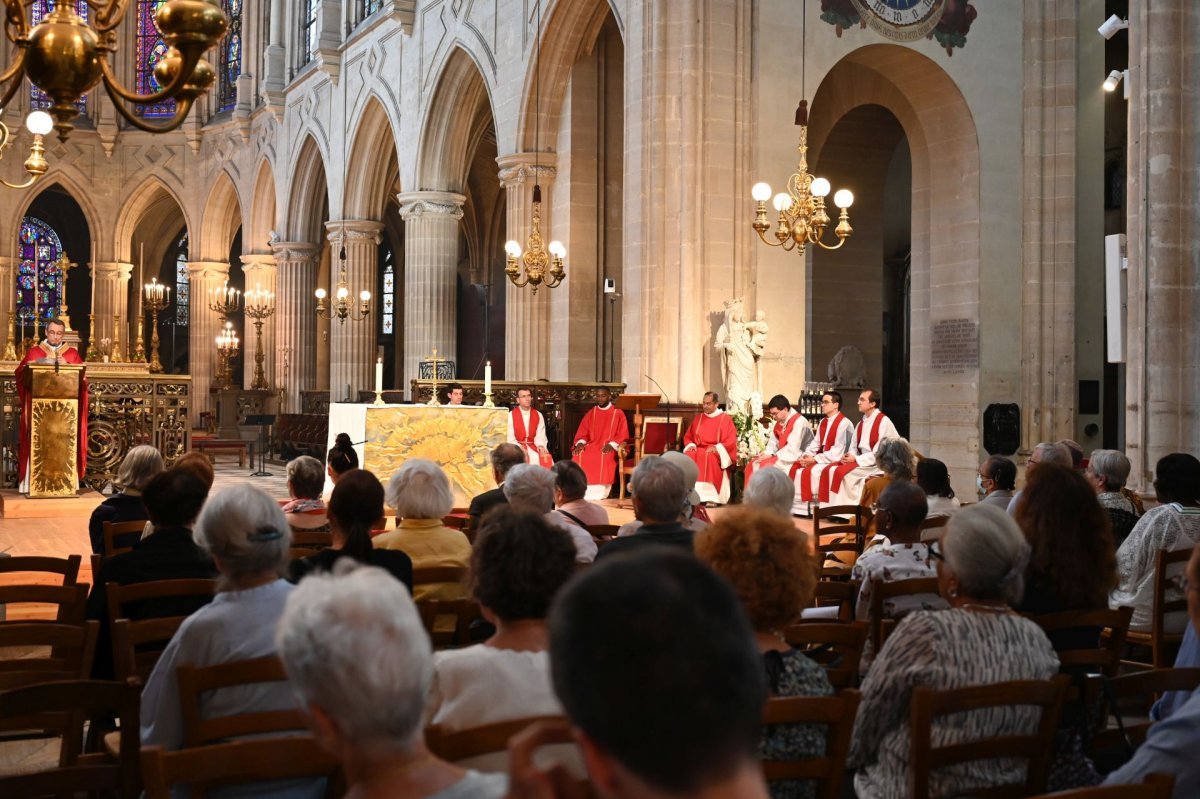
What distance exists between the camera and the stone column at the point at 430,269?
1983cm

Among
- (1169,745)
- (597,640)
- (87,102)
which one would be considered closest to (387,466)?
(1169,745)

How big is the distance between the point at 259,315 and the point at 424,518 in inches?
889

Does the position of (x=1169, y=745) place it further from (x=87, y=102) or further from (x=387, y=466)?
(x=87, y=102)

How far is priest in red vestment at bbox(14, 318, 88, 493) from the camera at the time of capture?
34.7ft

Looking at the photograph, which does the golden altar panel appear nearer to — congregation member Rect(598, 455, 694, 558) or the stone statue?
the stone statue

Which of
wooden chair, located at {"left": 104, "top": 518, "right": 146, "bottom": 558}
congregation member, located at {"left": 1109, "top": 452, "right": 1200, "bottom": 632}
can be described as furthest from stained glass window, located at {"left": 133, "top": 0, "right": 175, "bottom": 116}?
congregation member, located at {"left": 1109, "top": 452, "right": 1200, "bottom": 632}

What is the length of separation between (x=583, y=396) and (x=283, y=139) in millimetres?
14679

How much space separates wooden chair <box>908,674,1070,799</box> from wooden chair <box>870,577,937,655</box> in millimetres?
1063

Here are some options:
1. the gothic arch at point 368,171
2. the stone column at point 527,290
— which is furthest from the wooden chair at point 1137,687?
the gothic arch at point 368,171

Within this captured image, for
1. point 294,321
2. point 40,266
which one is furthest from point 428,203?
point 40,266

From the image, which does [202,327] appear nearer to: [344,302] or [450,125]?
[344,302]

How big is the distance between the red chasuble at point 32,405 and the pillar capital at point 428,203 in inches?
374

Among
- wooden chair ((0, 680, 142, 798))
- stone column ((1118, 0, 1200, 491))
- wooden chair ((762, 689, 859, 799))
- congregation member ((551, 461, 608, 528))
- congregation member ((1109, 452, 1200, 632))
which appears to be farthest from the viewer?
stone column ((1118, 0, 1200, 491))

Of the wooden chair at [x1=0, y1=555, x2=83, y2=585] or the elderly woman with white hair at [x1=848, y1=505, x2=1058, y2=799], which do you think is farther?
the wooden chair at [x1=0, y1=555, x2=83, y2=585]
